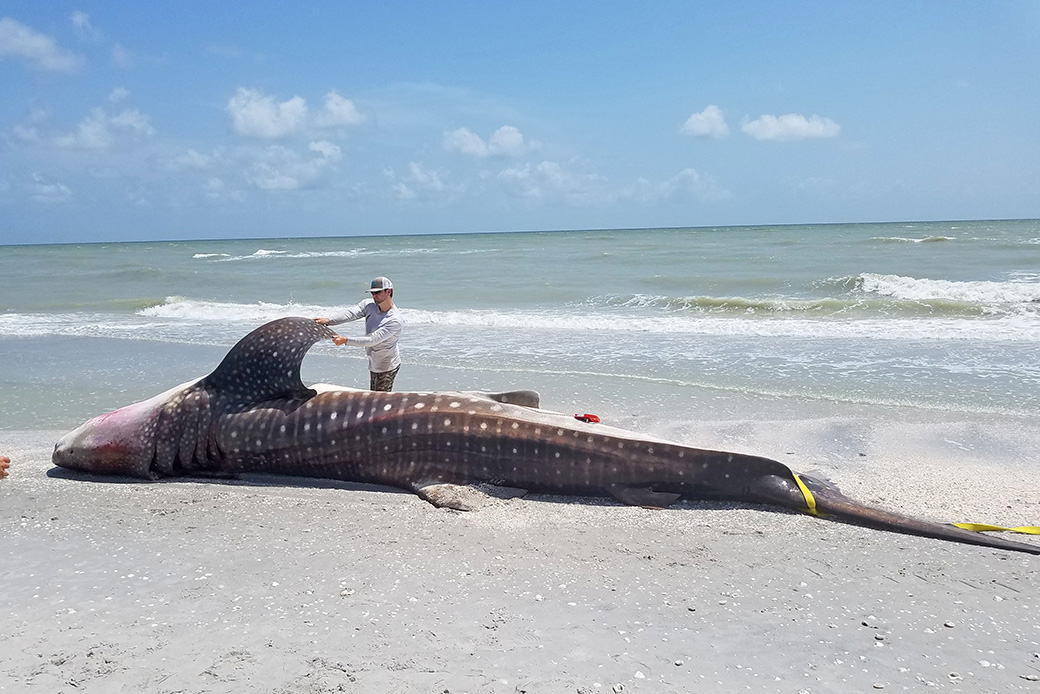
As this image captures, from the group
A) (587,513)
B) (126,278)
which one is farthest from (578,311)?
(126,278)

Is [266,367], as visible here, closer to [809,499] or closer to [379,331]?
[379,331]

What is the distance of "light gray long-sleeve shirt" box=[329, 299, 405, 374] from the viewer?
7.35m

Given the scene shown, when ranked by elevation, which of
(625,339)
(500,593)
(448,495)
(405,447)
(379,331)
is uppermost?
(379,331)

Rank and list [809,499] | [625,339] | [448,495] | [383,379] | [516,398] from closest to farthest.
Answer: [809,499] < [448,495] < [516,398] < [383,379] < [625,339]

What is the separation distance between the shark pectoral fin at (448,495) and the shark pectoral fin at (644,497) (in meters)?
1.02

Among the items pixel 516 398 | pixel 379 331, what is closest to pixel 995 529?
pixel 516 398

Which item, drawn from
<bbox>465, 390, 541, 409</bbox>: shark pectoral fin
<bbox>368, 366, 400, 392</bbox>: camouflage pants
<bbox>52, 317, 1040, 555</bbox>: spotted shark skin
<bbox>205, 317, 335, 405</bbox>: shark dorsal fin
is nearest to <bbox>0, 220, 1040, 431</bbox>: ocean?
<bbox>465, 390, 541, 409</bbox>: shark pectoral fin

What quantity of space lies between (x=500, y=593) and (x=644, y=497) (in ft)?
5.29

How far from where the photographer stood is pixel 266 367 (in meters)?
6.54

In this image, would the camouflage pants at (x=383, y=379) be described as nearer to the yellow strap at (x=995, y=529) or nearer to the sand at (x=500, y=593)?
the sand at (x=500, y=593)

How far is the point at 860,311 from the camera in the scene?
59.7 feet

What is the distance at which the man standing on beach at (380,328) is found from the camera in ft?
23.9

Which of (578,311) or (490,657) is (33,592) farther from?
→ (578,311)

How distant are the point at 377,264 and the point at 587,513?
41341mm
